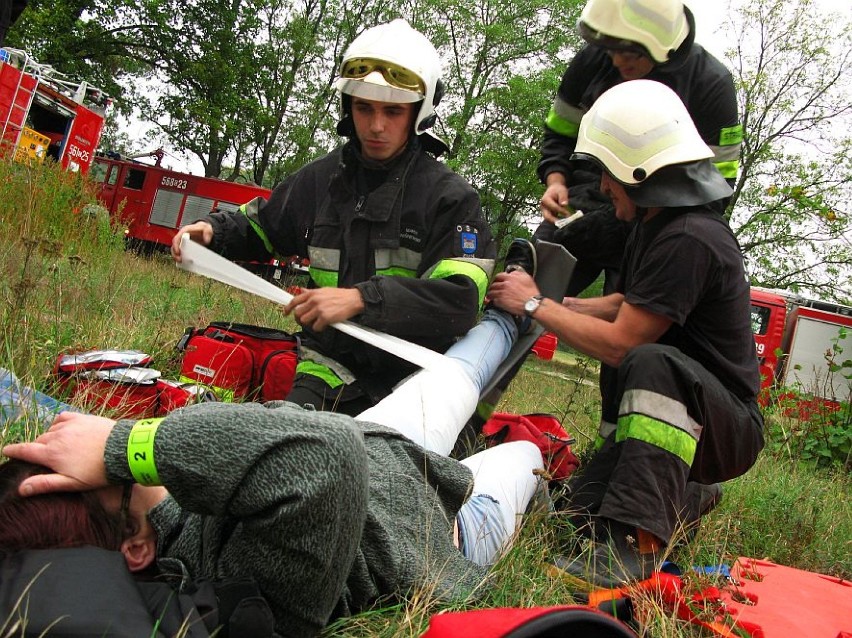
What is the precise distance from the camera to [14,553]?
3.84ft

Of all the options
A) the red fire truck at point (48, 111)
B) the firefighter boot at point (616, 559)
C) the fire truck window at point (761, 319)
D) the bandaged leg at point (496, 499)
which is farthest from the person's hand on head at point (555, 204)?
the fire truck window at point (761, 319)

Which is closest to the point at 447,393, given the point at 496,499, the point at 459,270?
the point at 496,499

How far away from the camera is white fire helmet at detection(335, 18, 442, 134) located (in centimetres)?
283

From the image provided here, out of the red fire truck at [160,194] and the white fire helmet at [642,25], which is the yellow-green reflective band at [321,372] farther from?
the red fire truck at [160,194]

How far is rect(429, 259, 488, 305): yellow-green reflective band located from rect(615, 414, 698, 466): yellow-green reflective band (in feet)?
2.68

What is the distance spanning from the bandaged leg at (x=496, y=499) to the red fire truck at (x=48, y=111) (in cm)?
941

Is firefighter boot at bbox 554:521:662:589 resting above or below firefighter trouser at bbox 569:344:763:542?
below

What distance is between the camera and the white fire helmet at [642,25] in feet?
9.45

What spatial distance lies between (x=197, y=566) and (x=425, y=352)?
1314 mm

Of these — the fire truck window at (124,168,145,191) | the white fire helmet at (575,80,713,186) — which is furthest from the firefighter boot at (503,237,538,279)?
the fire truck window at (124,168,145,191)

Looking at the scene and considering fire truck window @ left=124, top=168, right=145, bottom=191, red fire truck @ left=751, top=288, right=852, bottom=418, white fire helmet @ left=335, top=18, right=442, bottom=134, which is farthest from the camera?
fire truck window @ left=124, top=168, right=145, bottom=191

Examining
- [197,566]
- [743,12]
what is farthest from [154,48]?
[197,566]

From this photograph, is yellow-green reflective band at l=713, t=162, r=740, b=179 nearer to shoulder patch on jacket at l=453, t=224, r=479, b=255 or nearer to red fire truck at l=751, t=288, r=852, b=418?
shoulder patch on jacket at l=453, t=224, r=479, b=255

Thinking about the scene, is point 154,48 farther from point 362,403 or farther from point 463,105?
point 362,403
